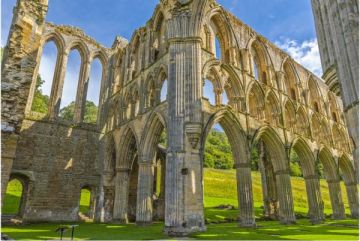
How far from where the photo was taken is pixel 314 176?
67.5ft

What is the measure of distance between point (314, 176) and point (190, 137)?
12423 millimetres

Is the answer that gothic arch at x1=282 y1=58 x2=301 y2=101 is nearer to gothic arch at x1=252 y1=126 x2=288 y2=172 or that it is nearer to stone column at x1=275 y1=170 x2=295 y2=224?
gothic arch at x1=252 y1=126 x2=288 y2=172

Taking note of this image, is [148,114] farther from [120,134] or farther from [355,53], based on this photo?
[355,53]

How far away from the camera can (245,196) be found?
15.0 metres

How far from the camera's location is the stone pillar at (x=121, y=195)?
17.6 m

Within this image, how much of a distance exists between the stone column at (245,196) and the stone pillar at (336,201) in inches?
463

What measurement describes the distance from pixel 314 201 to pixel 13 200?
74.4 ft

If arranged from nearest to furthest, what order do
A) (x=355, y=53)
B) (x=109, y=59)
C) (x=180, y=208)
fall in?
(x=355, y=53) → (x=180, y=208) → (x=109, y=59)

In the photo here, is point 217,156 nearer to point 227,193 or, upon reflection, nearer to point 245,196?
point 227,193

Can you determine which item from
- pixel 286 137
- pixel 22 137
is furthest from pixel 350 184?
pixel 22 137

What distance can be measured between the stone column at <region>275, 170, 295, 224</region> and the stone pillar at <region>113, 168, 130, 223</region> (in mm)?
9817

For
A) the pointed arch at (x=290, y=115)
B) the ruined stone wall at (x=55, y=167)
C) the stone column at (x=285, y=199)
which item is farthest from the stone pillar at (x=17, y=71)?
the pointed arch at (x=290, y=115)

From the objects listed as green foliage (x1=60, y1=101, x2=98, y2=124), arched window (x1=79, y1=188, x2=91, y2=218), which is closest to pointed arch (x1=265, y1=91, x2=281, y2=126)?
arched window (x1=79, y1=188, x2=91, y2=218)

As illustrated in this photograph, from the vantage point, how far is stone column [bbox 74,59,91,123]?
67.6 feet
